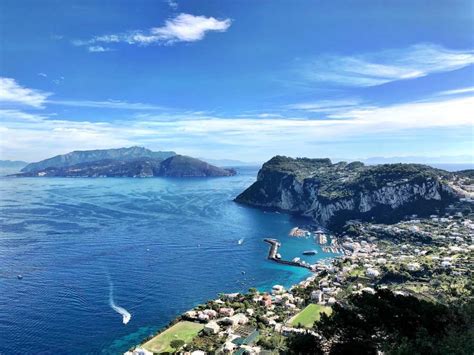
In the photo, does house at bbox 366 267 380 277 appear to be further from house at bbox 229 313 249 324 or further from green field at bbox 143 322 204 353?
green field at bbox 143 322 204 353

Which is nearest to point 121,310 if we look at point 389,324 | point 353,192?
point 389,324

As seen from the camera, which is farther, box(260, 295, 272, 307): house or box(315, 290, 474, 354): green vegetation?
box(260, 295, 272, 307): house

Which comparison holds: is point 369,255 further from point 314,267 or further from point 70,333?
point 70,333

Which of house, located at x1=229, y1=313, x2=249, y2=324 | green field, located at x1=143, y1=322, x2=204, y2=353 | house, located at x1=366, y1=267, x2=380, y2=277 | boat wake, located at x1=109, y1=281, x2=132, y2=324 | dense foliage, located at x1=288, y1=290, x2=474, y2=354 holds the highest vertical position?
dense foliage, located at x1=288, y1=290, x2=474, y2=354

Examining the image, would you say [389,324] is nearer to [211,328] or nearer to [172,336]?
[211,328]

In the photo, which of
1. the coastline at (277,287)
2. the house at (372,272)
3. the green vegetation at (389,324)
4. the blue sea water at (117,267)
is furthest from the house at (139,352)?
the house at (372,272)


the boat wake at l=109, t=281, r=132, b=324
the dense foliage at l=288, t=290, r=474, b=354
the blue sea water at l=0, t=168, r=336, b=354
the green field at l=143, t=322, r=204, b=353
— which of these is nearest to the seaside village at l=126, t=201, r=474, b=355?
the green field at l=143, t=322, r=204, b=353

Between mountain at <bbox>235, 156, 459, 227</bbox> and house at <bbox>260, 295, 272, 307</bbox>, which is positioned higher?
mountain at <bbox>235, 156, 459, 227</bbox>
